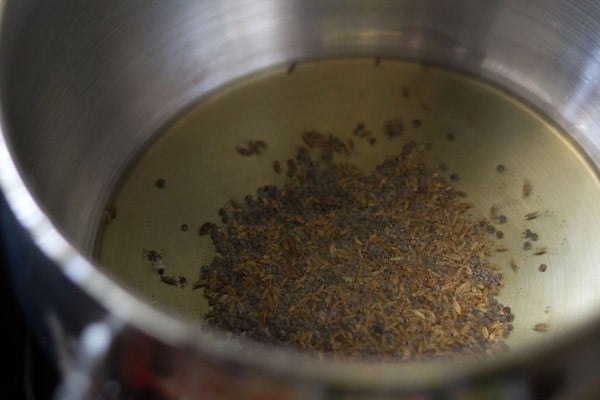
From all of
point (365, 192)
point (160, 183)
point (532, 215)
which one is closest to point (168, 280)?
point (160, 183)

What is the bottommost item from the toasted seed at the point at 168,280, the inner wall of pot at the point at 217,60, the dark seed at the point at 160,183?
the toasted seed at the point at 168,280

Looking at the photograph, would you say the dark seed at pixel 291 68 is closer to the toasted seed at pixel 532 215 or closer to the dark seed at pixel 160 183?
the dark seed at pixel 160 183

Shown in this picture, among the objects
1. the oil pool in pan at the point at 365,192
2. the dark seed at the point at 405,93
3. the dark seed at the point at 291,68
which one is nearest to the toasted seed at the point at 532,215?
the oil pool in pan at the point at 365,192

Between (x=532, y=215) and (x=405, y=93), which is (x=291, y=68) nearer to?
(x=405, y=93)

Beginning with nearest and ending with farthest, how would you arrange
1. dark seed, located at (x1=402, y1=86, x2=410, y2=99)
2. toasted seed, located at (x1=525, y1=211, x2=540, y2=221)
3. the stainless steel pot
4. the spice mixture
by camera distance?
1. the stainless steel pot
2. the spice mixture
3. toasted seed, located at (x1=525, y1=211, x2=540, y2=221)
4. dark seed, located at (x1=402, y1=86, x2=410, y2=99)

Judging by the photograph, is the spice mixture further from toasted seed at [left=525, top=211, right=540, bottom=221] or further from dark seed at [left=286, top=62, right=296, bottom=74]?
dark seed at [left=286, top=62, right=296, bottom=74]

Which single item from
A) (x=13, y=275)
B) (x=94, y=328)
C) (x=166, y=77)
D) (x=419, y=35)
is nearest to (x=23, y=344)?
(x=13, y=275)

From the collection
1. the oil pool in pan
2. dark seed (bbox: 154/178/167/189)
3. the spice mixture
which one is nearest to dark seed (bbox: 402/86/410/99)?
the oil pool in pan
